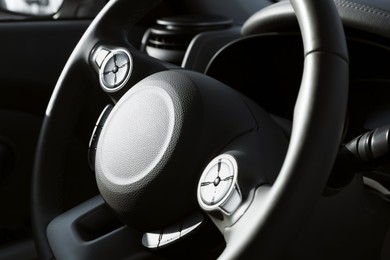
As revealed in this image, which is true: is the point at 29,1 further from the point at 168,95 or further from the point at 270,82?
the point at 168,95

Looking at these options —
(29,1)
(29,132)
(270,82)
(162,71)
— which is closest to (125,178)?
(162,71)

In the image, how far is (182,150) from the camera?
96 cm

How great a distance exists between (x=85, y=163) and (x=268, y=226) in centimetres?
118

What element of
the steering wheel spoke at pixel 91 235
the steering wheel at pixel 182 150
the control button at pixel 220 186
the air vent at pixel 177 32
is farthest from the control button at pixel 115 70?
the air vent at pixel 177 32

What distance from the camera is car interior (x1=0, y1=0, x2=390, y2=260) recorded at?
748mm

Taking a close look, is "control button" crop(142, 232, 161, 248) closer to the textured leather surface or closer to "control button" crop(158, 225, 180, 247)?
"control button" crop(158, 225, 180, 247)

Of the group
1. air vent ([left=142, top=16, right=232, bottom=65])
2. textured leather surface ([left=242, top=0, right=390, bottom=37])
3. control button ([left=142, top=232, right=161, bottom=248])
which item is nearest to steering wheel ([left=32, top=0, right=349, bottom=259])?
control button ([left=142, top=232, right=161, bottom=248])

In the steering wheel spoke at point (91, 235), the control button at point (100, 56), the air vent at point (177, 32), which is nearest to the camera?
the steering wheel spoke at point (91, 235)

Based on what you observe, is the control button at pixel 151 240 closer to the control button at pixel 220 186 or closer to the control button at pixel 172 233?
the control button at pixel 172 233

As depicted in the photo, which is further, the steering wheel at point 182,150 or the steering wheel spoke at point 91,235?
the steering wheel spoke at point 91,235

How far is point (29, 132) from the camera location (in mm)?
1785

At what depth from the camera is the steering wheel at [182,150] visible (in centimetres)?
74

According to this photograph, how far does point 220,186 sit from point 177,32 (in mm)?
955

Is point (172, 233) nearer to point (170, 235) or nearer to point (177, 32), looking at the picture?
point (170, 235)
